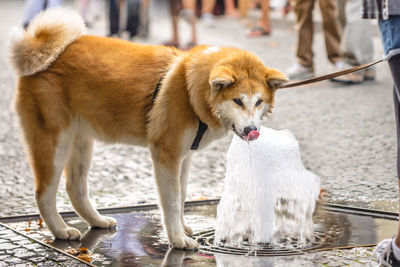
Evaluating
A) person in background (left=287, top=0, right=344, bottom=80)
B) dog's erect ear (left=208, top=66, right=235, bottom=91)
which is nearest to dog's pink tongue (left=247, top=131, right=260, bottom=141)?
dog's erect ear (left=208, top=66, right=235, bottom=91)

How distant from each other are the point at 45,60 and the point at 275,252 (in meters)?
1.93

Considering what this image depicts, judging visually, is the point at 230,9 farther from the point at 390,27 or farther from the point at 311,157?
the point at 390,27

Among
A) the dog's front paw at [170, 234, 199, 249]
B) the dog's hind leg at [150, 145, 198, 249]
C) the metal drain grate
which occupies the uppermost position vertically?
the dog's hind leg at [150, 145, 198, 249]

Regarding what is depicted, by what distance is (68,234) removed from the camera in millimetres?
5082

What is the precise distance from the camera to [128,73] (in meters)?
5.01

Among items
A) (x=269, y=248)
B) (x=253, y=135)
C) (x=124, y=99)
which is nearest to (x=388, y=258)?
(x=269, y=248)

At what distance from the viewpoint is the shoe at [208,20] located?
19.8m

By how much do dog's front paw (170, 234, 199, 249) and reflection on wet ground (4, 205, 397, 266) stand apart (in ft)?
0.15

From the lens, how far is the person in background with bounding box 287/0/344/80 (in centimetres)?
1142

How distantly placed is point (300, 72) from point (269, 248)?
286 inches

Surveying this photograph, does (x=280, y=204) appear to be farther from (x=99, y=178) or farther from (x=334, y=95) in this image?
(x=334, y=95)

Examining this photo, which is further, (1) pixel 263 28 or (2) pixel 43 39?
(1) pixel 263 28

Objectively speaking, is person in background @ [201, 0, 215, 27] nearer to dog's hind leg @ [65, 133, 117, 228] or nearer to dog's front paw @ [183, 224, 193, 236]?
dog's hind leg @ [65, 133, 117, 228]

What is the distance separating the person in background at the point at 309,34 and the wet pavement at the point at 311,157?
34cm
